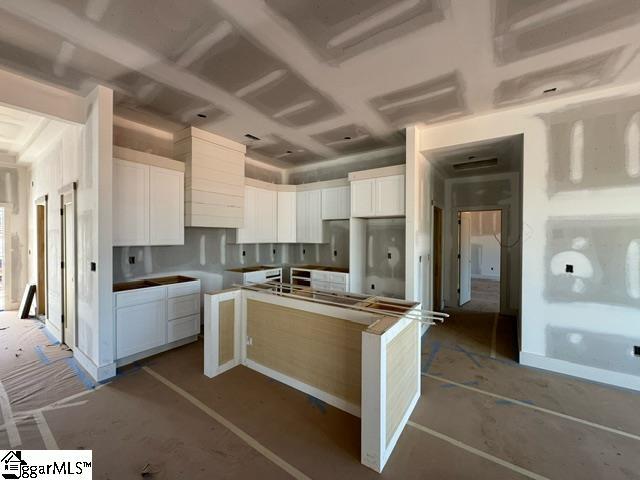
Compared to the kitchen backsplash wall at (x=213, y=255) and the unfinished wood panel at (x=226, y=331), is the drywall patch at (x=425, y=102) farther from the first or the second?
the unfinished wood panel at (x=226, y=331)

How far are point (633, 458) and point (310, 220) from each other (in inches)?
178

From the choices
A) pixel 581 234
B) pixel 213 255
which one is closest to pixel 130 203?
pixel 213 255

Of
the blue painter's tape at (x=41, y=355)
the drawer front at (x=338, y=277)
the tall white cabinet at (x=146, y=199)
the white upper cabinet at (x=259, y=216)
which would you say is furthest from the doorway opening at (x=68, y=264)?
the drawer front at (x=338, y=277)

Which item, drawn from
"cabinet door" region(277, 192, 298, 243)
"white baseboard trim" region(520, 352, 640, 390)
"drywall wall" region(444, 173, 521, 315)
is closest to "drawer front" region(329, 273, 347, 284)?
"cabinet door" region(277, 192, 298, 243)

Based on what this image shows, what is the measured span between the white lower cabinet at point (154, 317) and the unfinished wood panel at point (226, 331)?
101 centimetres

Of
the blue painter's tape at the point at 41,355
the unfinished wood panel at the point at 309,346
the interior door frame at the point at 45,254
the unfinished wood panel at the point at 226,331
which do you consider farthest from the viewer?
the interior door frame at the point at 45,254

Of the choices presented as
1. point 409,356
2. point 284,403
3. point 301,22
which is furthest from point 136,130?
point 409,356

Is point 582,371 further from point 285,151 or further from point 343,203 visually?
point 285,151

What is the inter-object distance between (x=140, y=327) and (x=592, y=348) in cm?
490

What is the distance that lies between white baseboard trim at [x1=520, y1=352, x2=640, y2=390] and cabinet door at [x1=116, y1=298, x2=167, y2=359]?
4296 mm

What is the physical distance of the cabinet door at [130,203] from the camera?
304 cm

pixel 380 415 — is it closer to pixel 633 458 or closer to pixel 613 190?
pixel 633 458

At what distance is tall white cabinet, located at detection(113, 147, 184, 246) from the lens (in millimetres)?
3066

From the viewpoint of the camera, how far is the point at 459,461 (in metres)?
1.74
